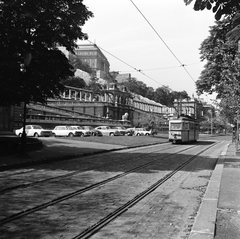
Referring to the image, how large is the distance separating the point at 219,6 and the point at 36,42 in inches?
425

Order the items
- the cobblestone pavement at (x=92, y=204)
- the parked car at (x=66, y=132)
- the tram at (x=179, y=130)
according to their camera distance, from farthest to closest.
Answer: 1. the parked car at (x=66, y=132)
2. the tram at (x=179, y=130)
3. the cobblestone pavement at (x=92, y=204)

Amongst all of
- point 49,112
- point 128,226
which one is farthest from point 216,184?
point 49,112

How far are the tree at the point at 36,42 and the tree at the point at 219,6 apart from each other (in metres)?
9.20

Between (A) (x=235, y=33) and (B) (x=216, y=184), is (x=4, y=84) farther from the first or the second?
(A) (x=235, y=33)

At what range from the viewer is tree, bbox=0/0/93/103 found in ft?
40.9

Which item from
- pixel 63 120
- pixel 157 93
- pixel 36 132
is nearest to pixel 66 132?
pixel 36 132

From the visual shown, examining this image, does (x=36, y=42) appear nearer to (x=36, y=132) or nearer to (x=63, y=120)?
(x=36, y=132)

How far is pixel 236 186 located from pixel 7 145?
1207cm

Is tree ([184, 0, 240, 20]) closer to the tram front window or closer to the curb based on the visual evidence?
the curb

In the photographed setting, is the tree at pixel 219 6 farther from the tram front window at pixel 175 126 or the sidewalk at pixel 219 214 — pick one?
the tram front window at pixel 175 126

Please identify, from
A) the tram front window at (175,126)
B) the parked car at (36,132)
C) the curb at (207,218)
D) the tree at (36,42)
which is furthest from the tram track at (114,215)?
the parked car at (36,132)

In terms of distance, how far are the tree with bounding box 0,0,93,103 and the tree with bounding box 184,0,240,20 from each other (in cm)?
920

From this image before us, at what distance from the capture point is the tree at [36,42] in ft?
40.9

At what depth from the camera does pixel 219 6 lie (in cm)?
432
